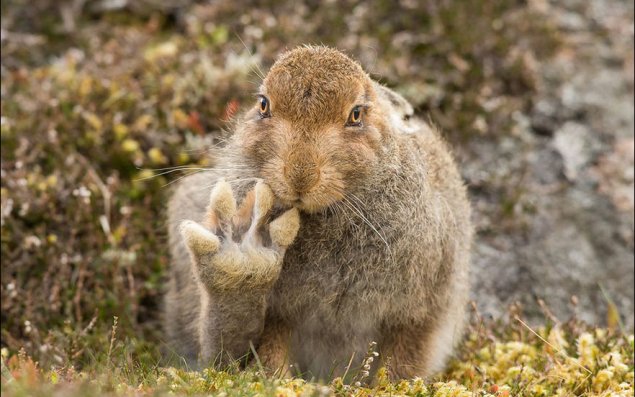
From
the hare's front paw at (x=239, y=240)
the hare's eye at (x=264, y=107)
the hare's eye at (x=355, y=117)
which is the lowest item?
the hare's front paw at (x=239, y=240)

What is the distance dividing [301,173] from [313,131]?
0.91ft

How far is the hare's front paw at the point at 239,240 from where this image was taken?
4.47 meters

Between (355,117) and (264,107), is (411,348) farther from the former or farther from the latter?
(264,107)

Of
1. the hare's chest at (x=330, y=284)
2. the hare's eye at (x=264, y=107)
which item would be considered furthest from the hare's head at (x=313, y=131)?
the hare's chest at (x=330, y=284)

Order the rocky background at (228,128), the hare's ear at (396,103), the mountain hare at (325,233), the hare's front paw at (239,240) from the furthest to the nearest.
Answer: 1. the rocky background at (228,128)
2. the hare's ear at (396,103)
3. the hare's front paw at (239,240)
4. the mountain hare at (325,233)

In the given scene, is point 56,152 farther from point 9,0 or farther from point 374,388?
point 374,388

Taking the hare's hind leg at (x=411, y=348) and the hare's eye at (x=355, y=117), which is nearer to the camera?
the hare's eye at (x=355, y=117)

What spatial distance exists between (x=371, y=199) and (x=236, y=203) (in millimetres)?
770

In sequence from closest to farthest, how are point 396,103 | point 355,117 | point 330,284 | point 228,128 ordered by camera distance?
point 355,117 → point 330,284 → point 396,103 → point 228,128

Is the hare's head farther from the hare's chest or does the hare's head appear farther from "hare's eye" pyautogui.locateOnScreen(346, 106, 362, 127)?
the hare's chest

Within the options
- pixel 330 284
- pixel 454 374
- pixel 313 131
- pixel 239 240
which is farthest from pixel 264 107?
pixel 454 374

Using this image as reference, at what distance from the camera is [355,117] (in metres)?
4.54

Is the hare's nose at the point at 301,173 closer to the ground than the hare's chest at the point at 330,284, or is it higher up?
higher up

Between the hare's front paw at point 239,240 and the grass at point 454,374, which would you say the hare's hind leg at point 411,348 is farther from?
the hare's front paw at point 239,240
